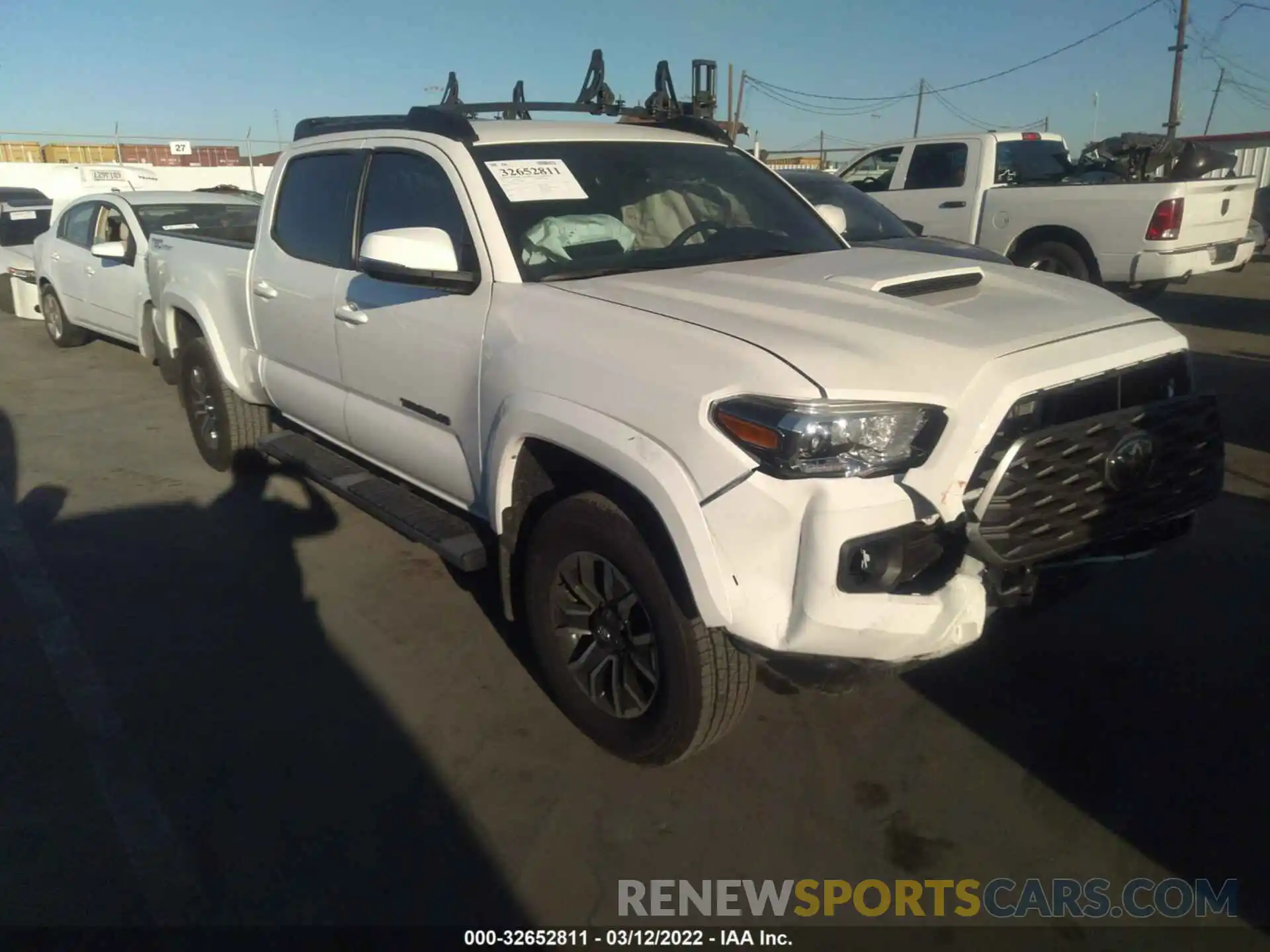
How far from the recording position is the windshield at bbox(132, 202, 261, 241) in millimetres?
8688

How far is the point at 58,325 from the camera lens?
34.4 ft

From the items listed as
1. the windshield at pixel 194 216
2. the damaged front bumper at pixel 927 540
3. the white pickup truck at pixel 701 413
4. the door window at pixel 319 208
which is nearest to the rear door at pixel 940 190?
the windshield at pixel 194 216

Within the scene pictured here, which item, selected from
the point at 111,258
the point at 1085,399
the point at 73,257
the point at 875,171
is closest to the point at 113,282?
the point at 111,258

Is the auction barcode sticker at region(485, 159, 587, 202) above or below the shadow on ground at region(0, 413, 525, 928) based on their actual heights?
above

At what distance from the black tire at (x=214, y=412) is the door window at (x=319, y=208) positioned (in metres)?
1.13

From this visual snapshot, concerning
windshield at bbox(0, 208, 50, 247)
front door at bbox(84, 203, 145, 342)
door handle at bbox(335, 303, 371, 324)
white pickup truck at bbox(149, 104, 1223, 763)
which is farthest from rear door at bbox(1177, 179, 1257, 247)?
windshield at bbox(0, 208, 50, 247)

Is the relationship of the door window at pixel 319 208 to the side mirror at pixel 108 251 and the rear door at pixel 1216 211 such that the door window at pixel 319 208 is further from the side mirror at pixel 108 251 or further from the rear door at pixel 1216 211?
the rear door at pixel 1216 211

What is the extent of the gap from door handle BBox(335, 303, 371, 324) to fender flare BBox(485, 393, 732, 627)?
1.14 metres

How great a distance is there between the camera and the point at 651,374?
261cm

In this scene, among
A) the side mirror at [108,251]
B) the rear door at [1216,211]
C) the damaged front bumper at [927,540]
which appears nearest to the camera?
the damaged front bumper at [927,540]

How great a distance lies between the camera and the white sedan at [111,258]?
8.45 m

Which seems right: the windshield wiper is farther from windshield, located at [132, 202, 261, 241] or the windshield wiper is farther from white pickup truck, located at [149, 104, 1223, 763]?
windshield, located at [132, 202, 261, 241]

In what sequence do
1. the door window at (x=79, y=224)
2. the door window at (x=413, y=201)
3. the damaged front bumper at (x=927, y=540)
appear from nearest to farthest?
the damaged front bumper at (x=927, y=540) → the door window at (x=413, y=201) → the door window at (x=79, y=224)

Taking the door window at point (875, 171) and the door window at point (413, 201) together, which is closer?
the door window at point (413, 201)
